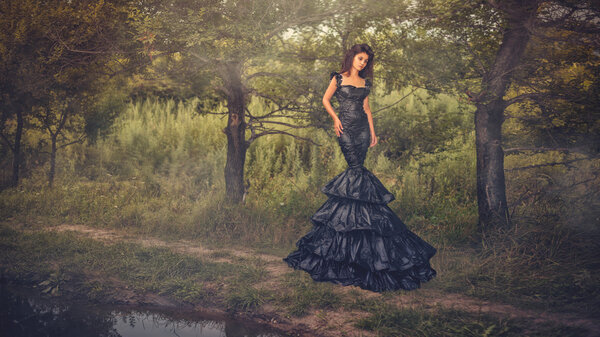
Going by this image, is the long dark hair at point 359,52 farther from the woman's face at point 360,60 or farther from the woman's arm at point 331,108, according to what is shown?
the woman's arm at point 331,108

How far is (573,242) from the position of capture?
5.45 metres

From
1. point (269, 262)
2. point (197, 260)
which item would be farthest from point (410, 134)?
point (197, 260)

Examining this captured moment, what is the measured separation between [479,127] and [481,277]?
2.30 metres

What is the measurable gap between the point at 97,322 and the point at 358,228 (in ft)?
9.01

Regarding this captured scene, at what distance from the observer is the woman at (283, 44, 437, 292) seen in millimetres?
5047

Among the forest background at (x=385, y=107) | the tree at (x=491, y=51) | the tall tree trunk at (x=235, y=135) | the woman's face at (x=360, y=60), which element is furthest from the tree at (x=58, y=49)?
the tree at (x=491, y=51)

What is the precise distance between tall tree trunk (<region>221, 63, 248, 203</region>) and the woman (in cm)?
247

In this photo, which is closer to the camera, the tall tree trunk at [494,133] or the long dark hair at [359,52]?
the long dark hair at [359,52]

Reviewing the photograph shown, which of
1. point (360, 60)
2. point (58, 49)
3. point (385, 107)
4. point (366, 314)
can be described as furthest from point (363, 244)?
point (58, 49)

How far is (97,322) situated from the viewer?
430 cm

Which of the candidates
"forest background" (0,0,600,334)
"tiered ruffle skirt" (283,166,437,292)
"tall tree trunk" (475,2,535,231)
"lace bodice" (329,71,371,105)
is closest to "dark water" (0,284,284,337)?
"tiered ruffle skirt" (283,166,437,292)

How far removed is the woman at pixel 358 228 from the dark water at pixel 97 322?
1292 millimetres

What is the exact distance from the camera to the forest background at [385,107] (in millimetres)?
5484

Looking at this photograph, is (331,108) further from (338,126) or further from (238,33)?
(238,33)
